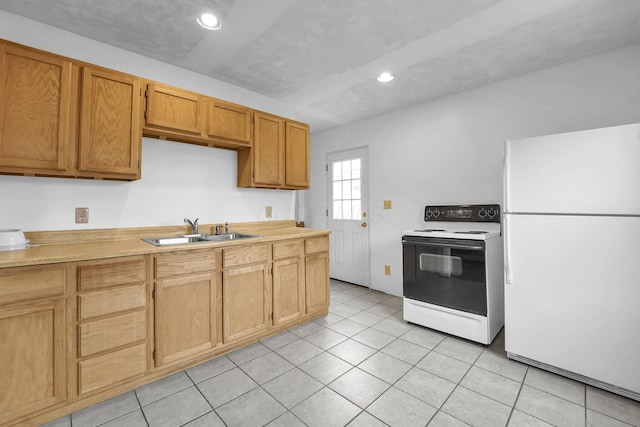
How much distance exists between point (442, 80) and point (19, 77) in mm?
3370

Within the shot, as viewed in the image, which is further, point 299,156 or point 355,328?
point 299,156

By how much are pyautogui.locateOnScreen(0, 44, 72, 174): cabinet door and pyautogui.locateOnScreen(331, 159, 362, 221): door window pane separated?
324cm

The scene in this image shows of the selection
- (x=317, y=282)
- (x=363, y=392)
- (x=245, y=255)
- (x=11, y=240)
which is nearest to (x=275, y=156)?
(x=245, y=255)

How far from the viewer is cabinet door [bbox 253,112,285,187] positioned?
9.37 feet

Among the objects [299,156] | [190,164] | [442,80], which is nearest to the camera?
[190,164]

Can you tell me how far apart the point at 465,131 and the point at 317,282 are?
234cm

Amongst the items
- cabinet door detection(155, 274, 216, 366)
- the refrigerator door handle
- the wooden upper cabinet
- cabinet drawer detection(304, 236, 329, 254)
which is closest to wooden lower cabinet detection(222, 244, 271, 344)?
cabinet door detection(155, 274, 216, 366)

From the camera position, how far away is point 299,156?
3.24 metres

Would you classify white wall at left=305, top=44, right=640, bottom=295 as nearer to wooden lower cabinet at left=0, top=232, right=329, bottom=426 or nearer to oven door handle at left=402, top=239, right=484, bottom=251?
oven door handle at left=402, top=239, right=484, bottom=251

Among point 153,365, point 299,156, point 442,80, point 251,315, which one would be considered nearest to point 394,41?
point 442,80

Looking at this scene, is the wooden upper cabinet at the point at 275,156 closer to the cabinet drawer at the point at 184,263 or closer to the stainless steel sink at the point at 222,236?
the stainless steel sink at the point at 222,236

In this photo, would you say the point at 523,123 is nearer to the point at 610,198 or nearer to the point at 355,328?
the point at 610,198

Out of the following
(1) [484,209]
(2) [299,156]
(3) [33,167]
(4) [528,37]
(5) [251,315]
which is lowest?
(5) [251,315]

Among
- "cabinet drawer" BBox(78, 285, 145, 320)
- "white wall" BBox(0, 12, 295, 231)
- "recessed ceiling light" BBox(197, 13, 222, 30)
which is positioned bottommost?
"cabinet drawer" BBox(78, 285, 145, 320)
